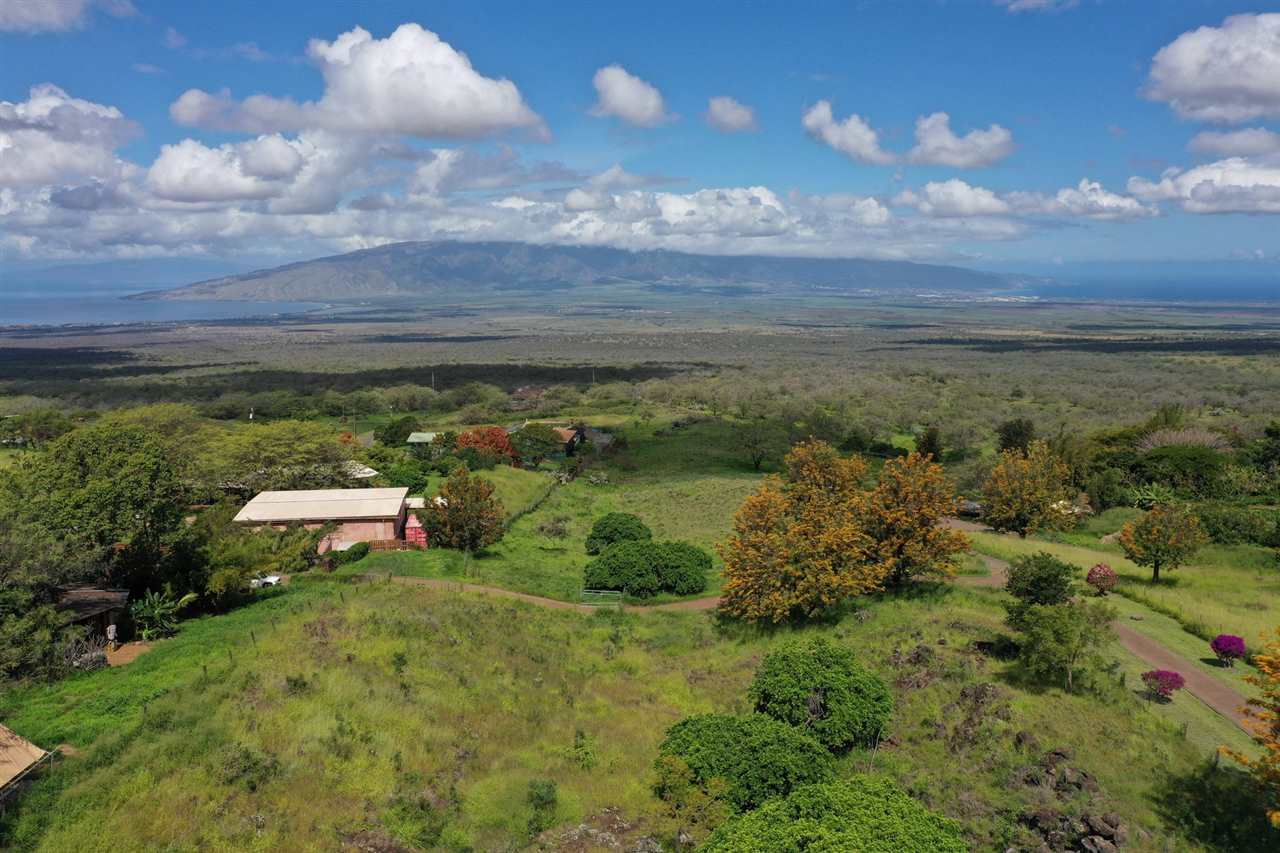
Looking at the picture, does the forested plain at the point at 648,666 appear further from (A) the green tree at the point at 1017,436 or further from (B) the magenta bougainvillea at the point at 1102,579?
(A) the green tree at the point at 1017,436

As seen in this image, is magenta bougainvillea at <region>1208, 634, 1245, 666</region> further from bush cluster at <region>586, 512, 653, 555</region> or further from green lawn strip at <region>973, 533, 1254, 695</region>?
bush cluster at <region>586, 512, 653, 555</region>

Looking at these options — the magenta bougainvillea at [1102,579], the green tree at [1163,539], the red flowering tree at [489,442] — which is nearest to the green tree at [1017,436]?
the green tree at [1163,539]

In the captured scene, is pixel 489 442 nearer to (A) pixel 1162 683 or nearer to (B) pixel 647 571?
(B) pixel 647 571

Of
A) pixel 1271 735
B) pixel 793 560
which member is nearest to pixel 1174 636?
pixel 793 560

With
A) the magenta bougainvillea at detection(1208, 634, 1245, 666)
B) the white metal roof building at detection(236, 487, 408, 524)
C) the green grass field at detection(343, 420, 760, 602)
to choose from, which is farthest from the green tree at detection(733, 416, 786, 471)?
the magenta bougainvillea at detection(1208, 634, 1245, 666)

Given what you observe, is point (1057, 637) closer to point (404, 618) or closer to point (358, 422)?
point (404, 618)

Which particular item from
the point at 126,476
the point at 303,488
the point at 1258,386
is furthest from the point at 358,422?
the point at 1258,386
